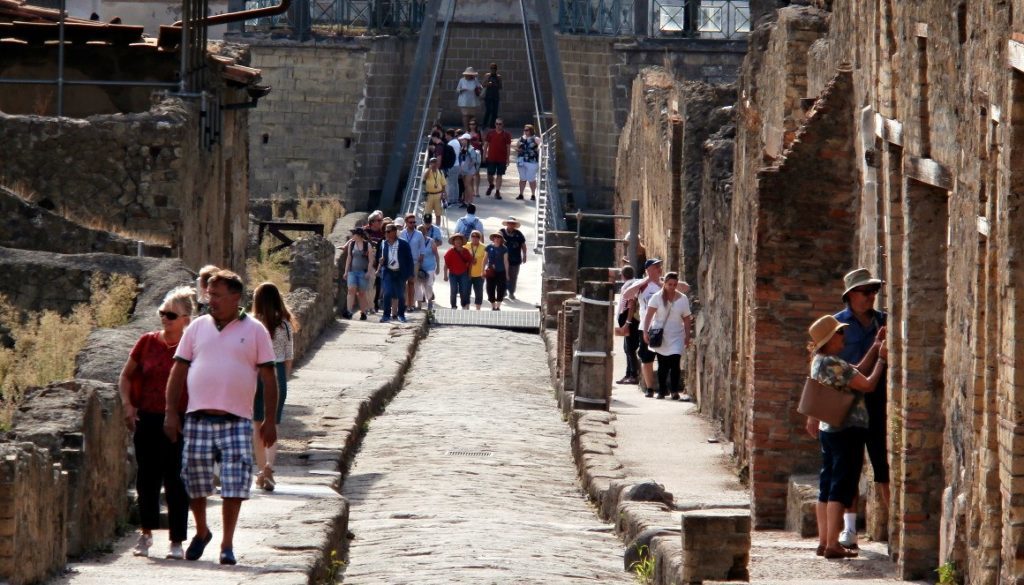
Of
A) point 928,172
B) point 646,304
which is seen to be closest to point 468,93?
point 646,304

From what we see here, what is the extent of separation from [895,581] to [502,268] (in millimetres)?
18733

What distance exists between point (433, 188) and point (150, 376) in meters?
24.2

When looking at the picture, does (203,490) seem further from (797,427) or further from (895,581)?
(797,427)

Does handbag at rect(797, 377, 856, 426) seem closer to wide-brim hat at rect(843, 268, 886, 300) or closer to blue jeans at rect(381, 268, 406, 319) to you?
wide-brim hat at rect(843, 268, 886, 300)

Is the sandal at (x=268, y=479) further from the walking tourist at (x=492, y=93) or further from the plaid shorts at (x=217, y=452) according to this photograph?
the walking tourist at (x=492, y=93)

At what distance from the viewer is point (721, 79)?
1619 inches

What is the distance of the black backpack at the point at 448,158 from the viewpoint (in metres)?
36.2

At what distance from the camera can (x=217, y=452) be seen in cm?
991

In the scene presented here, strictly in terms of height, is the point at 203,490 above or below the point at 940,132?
→ below

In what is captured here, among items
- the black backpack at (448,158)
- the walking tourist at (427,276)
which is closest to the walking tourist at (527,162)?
the black backpack at (448,158)

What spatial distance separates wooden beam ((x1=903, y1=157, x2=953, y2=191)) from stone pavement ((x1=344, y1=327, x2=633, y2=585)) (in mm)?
2665

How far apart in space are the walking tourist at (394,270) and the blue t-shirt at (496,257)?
1941 mm

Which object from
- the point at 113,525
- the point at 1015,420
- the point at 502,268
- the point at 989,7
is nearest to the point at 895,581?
the point at 1015,420

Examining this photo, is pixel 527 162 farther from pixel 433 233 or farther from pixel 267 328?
pixel 267 328
